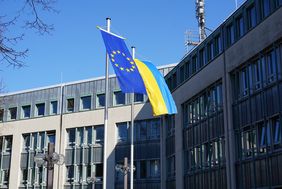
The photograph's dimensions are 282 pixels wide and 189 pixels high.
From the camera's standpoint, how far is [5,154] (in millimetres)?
52219

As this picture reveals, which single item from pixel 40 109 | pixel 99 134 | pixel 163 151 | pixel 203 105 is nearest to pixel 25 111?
pixel 40 109

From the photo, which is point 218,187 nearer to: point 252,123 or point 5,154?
point 252,123

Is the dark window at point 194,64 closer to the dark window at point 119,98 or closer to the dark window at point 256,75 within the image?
the dark window at point 256,75

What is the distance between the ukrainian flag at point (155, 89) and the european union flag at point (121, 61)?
2.51 metres

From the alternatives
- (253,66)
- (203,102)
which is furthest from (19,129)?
(253,66)

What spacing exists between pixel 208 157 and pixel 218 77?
501cm

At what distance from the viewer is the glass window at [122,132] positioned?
45.6 metres

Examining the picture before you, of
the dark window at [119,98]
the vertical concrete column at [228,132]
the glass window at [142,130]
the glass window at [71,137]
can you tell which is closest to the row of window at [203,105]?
the vertical concrete column at [228,132]

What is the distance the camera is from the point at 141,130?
147 ft

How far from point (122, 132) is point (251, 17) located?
21.8 meters

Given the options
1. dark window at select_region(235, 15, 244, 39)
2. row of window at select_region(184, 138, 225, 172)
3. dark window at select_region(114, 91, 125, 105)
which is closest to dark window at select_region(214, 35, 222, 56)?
dark window at select_region(235, 15, 244, 39)

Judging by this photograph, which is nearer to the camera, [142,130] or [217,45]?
[217,45]

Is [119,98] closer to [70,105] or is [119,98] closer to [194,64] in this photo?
[70,105]

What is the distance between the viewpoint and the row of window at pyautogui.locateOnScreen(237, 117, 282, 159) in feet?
77.6
